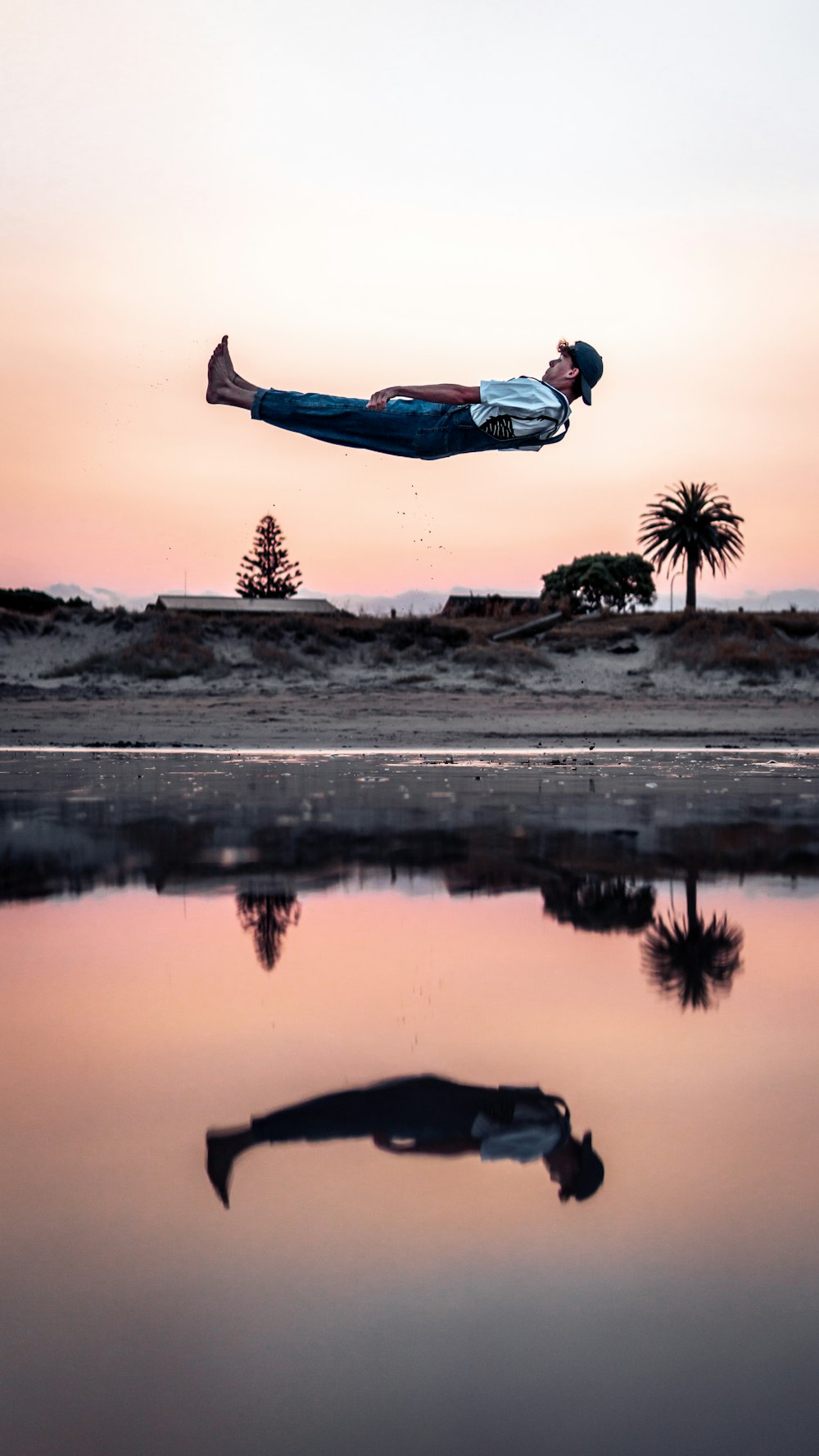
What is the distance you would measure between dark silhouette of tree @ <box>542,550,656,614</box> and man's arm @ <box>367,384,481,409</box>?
102 metres

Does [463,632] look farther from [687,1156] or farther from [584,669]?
[687,1156]

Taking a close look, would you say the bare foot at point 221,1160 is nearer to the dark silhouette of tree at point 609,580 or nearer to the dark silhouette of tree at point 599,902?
the dark silhouette of tree at point 599,902

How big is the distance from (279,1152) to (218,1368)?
660 mm

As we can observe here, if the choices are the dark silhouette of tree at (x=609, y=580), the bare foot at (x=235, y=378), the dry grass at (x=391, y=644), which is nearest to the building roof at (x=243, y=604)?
the dark silhouette of tree at (x=609, y=580)

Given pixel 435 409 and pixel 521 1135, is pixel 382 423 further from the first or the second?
pixel 521 1135

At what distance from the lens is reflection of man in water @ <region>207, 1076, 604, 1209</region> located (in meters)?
2.07

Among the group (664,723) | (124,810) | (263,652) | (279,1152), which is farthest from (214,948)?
(263,652)

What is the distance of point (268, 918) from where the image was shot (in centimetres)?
419

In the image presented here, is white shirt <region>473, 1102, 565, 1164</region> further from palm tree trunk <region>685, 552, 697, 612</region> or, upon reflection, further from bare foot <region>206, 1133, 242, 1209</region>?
palm tree trunk <region>685, 552, 697, 612</region>

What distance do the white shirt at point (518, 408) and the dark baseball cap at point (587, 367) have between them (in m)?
0.31

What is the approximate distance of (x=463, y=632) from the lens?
30.6 meters

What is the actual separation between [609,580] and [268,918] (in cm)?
10666

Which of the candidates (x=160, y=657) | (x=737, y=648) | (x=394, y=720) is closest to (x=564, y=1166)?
(x=394, y=720)

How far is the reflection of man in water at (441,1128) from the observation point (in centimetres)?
207
